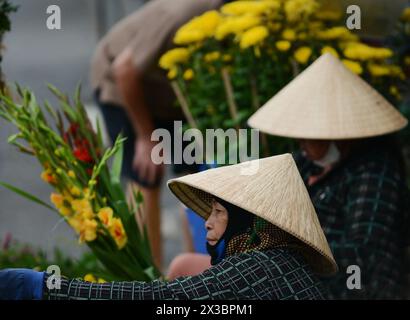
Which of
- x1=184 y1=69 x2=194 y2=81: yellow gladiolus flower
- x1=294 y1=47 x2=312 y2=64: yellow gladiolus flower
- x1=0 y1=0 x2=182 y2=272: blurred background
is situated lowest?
x1=0 y1=0 x2=182 y2=272: blurred background

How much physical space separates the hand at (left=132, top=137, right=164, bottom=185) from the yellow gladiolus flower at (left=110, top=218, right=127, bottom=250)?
4.99 ft

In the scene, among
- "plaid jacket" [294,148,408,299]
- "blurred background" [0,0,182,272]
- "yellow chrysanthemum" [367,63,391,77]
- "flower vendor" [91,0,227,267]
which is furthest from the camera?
"blurred background" [0,0,182,272]

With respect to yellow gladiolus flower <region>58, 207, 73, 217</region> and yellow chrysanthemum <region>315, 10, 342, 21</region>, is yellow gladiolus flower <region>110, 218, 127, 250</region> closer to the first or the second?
yellow gladiolus flower <region>58, 207, 73, 217</region>

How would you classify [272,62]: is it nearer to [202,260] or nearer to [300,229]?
[202,260]

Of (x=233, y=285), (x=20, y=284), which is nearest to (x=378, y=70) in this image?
(x=233, y=285)

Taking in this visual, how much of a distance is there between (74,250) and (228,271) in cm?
270

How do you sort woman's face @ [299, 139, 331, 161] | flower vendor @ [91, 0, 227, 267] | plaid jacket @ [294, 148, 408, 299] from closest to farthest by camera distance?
plaid jacket @ [294, 148, 408, 299]
woman's face @ [299, 139, 331, 161]
flower vendor @ [91, 0, 227, 267]

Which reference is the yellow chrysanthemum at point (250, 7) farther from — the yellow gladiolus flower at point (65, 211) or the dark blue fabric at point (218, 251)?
the dark blue fabric at point (218, 251)

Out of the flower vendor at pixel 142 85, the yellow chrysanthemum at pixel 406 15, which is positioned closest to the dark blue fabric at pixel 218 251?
the yellow chrysanthemum at pixel 406 15

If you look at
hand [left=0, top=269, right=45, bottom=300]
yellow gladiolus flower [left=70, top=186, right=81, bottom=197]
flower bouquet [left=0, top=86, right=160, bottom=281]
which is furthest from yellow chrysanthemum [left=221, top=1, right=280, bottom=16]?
hand [left=0, top=269, right=45, bottom=300]

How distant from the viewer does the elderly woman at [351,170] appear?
286 centimetres

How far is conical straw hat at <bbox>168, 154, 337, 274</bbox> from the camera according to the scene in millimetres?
2150

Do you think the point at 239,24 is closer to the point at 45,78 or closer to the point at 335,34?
the point at 335,34

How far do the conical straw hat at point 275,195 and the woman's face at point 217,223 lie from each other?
0.05 metres
